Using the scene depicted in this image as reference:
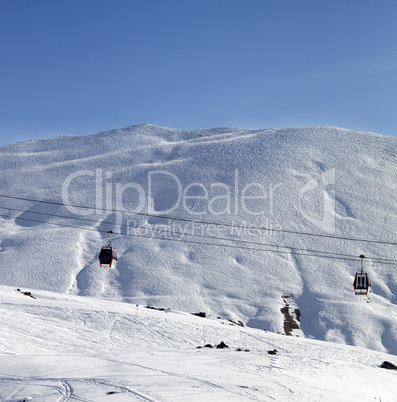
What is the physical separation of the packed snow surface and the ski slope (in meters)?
0.13

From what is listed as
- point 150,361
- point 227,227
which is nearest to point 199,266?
point 227,227

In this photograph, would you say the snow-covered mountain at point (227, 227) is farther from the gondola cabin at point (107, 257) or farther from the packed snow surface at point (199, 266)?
the gondola cabin at point (107, 257)

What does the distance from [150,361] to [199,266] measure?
42503mm

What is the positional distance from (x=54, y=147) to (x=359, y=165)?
74.6 meters

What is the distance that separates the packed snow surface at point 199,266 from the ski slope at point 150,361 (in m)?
0.13

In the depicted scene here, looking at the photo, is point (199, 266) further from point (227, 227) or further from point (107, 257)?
point (107, 257)

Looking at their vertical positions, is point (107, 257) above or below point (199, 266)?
above

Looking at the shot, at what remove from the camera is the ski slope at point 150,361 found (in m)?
16.0

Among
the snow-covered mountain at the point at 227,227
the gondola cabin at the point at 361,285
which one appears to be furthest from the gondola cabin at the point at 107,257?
the snow-covered mountain at the point at 227,227

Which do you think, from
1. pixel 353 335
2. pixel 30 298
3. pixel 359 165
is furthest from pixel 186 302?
pixel 359 165

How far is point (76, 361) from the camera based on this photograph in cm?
2100

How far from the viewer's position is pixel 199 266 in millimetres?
63688

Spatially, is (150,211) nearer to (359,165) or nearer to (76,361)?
(359,165)

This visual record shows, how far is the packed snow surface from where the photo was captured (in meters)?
19.7
